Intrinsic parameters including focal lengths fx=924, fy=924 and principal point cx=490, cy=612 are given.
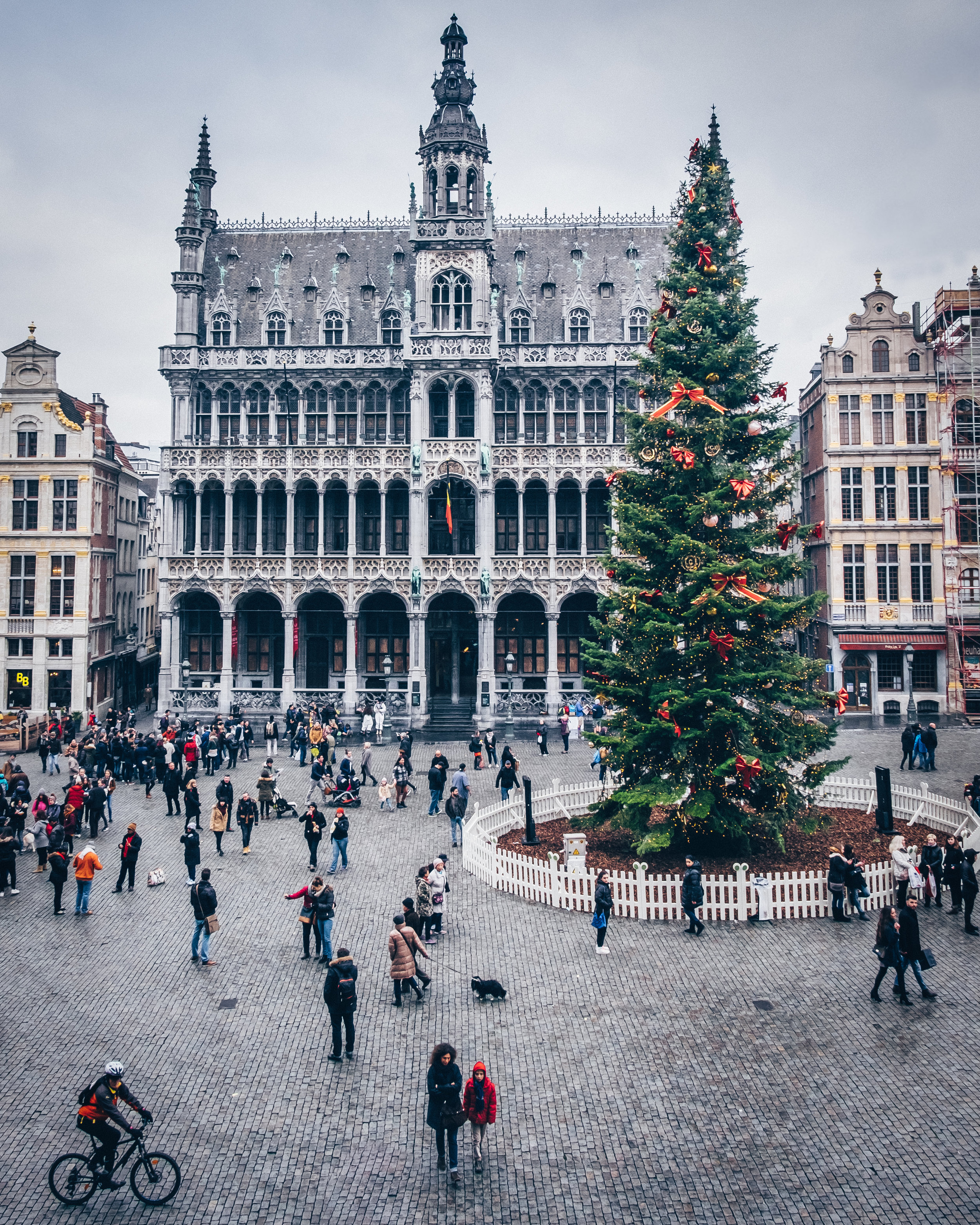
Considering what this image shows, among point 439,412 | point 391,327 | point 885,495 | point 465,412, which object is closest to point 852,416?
point 885,495

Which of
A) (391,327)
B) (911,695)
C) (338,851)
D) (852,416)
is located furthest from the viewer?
(391,327)

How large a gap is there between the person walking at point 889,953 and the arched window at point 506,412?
36.3 m

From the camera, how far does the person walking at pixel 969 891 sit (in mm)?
17531

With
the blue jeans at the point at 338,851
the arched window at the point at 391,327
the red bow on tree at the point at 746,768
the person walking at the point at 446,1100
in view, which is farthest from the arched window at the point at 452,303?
the person walking at the point at 446,1100

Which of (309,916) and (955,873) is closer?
(309,916)

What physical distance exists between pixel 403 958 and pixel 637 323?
40.5m

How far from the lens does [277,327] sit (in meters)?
49.2

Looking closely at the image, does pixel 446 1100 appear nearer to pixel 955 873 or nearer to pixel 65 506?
pixel 955 873

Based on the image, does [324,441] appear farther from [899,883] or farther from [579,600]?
[899,883]

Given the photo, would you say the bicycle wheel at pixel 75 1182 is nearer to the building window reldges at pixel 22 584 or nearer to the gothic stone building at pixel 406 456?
the gothic stone building at pixel 406 456

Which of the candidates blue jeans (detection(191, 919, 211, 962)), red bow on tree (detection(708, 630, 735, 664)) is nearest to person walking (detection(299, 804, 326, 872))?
blue jeans (detection(191, 919, 211, 962))

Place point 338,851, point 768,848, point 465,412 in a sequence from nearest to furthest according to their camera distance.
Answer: point 338,851 < point 768,848 < point 465,412

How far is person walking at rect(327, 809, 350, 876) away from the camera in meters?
21.3

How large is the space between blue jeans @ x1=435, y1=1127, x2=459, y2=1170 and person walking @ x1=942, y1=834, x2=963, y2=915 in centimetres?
1218
